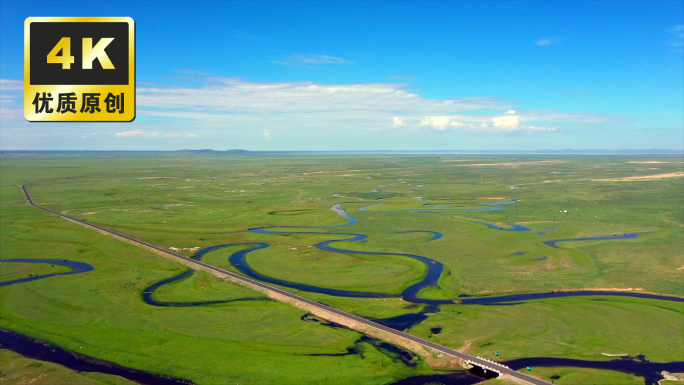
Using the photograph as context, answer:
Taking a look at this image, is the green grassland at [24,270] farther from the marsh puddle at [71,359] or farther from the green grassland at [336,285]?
the marsh puddle at [71,359]

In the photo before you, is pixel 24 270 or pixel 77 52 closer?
pixel 77 52

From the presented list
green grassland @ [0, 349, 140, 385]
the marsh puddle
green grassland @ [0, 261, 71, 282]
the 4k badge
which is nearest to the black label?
the 4k badge

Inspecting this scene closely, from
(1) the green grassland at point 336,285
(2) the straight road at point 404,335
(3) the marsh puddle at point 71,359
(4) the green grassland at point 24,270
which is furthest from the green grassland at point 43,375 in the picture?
(4) the green grassland at point 24,270

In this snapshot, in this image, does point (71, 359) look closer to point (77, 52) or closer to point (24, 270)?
point (77, 52)

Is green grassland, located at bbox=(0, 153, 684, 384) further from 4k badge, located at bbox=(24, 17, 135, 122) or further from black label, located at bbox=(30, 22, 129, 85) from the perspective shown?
black label, located at bbox=(30, 22, 129, 85)

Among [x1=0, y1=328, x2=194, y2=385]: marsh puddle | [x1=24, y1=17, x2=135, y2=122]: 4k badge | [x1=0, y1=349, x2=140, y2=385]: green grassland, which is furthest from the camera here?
[x1=0, y1=328, x2=194, y2=385]: marsh puddle

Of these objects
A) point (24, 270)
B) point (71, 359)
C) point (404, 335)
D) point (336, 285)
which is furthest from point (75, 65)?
point (24, 270)

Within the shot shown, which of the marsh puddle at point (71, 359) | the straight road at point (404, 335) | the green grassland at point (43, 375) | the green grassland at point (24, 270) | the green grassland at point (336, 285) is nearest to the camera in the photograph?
the green grassland at point (43, 375)

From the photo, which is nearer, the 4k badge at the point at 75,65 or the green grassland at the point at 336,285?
the 4k badge at the point at 75,65
